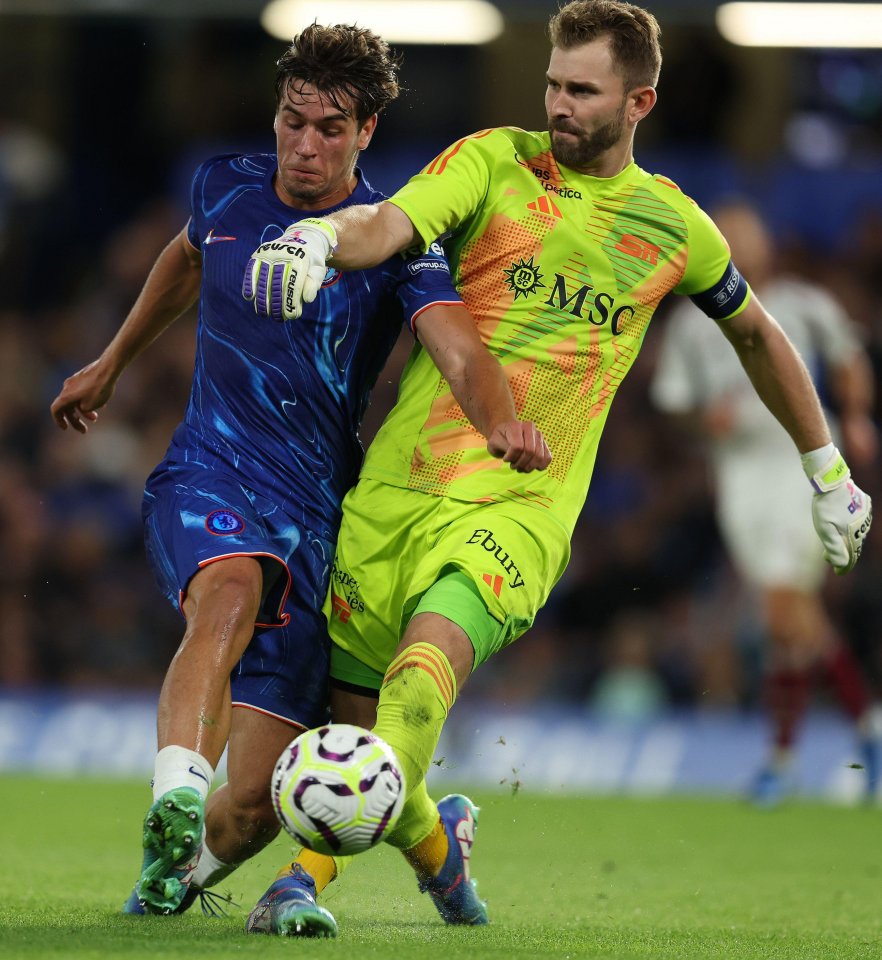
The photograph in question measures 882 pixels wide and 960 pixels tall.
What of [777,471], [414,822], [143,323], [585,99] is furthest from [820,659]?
[585,99]

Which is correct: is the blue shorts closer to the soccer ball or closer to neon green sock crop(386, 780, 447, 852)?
neon green sock crop(386, 780, 447, 852)

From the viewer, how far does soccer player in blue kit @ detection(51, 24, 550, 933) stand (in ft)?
15.7

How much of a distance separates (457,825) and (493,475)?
1183 mm

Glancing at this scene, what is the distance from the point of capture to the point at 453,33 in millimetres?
14508

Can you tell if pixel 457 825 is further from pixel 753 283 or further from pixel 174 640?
pixel 174 640

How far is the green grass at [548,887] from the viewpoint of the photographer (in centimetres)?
430

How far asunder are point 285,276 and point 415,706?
1099 millimetres

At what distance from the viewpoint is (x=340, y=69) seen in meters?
4.88

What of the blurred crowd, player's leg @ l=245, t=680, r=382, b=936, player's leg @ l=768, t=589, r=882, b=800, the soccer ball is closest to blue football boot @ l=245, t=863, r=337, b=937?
player's leg @ l=245, t=680, r=382, b=936

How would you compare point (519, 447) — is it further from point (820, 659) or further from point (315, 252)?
point (820, 659)

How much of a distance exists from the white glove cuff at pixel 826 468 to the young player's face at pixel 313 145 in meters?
1.70

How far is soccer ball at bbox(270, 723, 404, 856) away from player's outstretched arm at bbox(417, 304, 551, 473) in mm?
822

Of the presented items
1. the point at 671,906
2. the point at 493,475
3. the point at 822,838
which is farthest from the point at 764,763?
the point at 493,475

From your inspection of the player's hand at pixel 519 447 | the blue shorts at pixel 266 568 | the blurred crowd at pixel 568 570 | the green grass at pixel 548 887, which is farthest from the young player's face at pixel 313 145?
the blurred crowd at pixel 568 570
